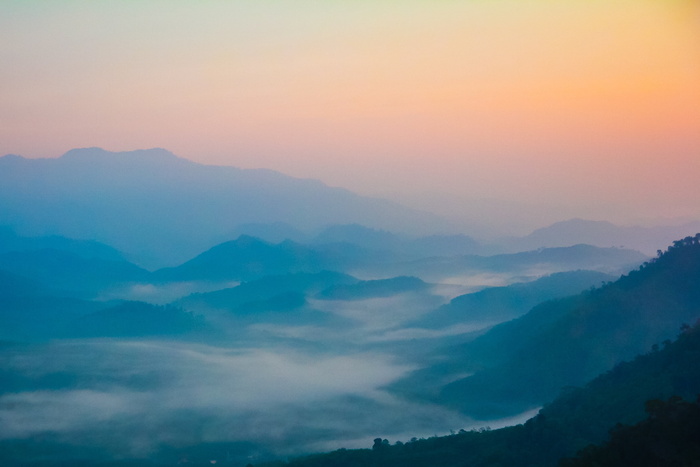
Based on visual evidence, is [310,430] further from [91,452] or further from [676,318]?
[676,318]

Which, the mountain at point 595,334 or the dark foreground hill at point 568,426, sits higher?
the mountain at point 595,334

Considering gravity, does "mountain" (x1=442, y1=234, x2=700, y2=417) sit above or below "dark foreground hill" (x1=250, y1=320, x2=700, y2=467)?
above

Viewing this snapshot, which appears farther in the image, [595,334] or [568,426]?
[595,334]

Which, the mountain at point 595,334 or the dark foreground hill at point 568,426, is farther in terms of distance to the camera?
the mountain at point 595,334

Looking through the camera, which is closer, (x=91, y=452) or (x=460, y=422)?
(x=460, y=422)

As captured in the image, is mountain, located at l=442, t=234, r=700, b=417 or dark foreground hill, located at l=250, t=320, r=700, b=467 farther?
mountain, located at l=442, t=234, r=700, b=417

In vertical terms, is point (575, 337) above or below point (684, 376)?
above

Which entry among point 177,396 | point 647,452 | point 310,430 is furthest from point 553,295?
point 647,452

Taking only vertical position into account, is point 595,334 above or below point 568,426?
above
